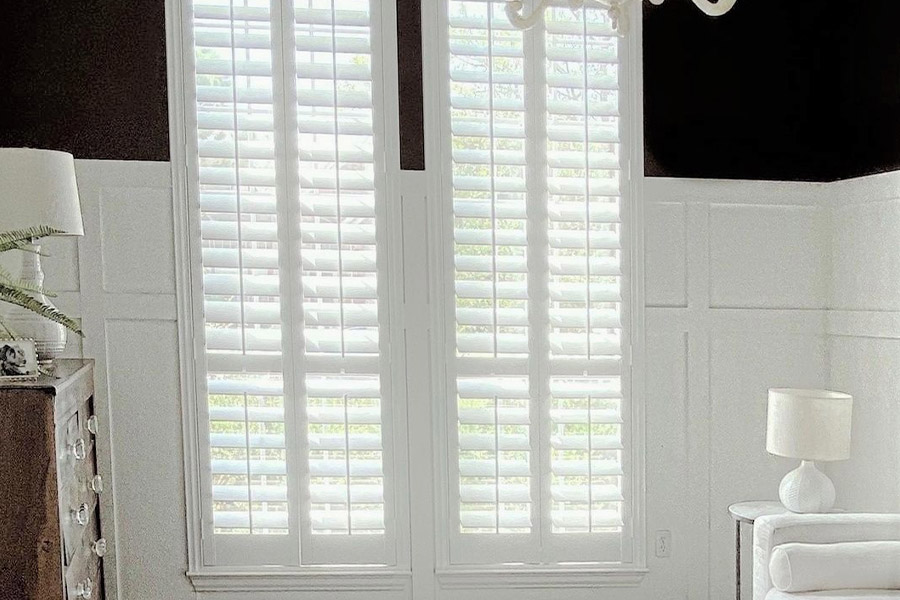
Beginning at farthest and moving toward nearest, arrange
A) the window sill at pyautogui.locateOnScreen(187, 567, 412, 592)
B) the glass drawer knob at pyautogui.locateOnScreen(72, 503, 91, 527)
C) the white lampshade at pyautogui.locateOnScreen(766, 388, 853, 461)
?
the window sill at pyautogui.locateOnScreen(187, 567, 412, 592) < the white lampshade at pyautogui.locateOnScreen(766, 388, 853, 461) < the glass drawer knob at pyautogui.locateOnScreen(72, 503, 91, 527)

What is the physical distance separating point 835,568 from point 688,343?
101 cm

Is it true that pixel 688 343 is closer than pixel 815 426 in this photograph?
No

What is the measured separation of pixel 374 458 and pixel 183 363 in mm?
843

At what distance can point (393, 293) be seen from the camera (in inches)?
112

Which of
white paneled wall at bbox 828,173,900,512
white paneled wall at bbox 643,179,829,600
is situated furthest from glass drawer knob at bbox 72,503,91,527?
white paneled wall at bbox 828,173,900,512

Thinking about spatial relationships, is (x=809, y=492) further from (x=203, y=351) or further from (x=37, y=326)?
(x=37, y=326)

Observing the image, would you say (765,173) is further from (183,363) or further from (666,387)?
(183,363)

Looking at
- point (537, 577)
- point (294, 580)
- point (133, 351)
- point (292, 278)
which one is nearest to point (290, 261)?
point (292, 278)

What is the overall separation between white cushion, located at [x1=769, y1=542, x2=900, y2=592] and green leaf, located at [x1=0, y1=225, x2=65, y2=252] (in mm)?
2504

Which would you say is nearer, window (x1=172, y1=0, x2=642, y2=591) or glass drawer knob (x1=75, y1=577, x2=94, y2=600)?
glass drawer knob (x1=75, y1=577, x2=94, y2=600)

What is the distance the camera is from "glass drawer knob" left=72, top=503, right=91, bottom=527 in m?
2.30

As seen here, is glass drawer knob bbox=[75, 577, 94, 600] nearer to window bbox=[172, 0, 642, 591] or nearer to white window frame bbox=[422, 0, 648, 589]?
window bbox=[172, 0, 642, 591]

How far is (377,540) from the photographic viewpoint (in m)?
2.88

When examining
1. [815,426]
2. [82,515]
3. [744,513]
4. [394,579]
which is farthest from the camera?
[394,579]
